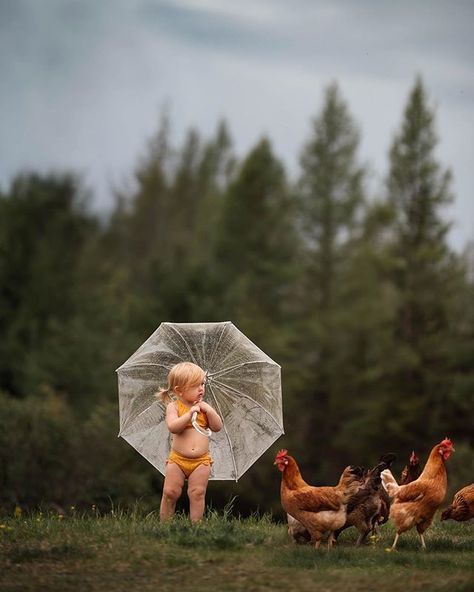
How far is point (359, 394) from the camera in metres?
55.3

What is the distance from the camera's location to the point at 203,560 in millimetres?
8773

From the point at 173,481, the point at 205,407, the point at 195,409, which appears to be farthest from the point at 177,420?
the point at 173,481

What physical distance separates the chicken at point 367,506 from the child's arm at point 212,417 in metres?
1.60

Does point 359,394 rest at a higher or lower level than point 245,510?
higher

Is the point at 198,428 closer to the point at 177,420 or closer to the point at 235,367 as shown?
the point at 177,420

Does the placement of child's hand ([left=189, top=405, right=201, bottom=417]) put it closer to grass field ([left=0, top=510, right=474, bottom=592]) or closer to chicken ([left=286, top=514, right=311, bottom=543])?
grass field ([left=0, top=510, right=474, bottom=592])

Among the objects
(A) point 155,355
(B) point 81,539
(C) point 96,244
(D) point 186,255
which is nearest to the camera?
(B) point 81,539

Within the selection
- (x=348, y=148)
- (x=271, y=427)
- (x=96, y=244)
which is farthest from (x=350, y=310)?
(x=271, y=427)

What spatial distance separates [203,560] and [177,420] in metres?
1.86

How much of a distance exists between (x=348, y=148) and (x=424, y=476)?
4837 centimetres

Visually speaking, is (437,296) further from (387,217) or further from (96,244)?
(96,244)

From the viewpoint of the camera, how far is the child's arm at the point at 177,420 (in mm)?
A: 10273

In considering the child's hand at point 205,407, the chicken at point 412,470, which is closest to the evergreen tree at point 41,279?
the child's hand at point 205,407

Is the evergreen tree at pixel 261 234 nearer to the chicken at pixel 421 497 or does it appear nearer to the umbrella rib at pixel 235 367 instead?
the umbrella rib at pixel 235 367
